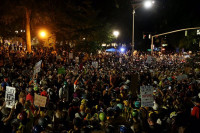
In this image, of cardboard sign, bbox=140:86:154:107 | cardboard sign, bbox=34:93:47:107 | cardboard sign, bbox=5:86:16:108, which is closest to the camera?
cardboard sign, bbox=34:93:47:107

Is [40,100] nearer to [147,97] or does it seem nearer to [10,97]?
[10,97]

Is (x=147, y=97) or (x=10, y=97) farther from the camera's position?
(x=147, y=97)

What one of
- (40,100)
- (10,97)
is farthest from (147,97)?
(10,97)

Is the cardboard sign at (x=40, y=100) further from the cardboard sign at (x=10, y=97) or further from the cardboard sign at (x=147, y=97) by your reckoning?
the cardboard sign at (x=147, y=97)

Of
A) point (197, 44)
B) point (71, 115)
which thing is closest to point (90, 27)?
point (71, 115)

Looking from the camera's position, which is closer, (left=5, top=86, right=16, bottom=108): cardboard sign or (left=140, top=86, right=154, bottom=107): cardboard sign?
(left=5, top=86, right=16, bottom=108): cardboard sign

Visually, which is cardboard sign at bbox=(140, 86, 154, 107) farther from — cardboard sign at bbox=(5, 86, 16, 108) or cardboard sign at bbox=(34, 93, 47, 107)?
cardboard sign at bbox=(5, 86, 16, 108)

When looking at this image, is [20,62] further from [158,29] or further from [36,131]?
[158,29]

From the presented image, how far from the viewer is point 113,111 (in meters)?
5.55

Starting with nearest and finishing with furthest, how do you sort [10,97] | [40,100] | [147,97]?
[40,100] < [10,97] < [147,97]

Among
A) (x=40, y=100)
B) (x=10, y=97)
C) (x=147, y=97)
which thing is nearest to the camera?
(x=40, y=100)

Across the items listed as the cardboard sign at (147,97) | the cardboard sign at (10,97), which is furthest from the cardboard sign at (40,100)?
the cardboard sign at (147,97)

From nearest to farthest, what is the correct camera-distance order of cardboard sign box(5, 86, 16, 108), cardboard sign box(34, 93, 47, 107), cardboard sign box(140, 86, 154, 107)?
cardboard sign box(34, 93, 47, 107) < cardboard sign box(5, 86, 16, 108) < cardboard sign box(140, 86, 154, 107)

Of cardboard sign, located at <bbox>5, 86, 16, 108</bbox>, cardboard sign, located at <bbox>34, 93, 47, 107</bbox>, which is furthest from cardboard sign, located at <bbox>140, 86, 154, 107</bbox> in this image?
cardboard sign, located at <bbox>5, 86, 16, 108</bbox>
